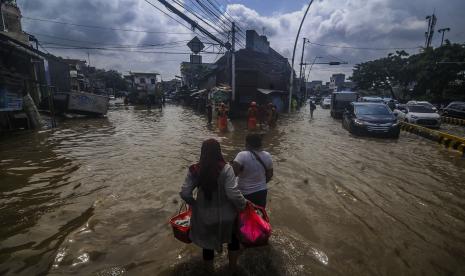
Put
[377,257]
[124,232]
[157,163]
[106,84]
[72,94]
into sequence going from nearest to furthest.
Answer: [377,257], [124,232], [157,163], [72,94], [106,84]

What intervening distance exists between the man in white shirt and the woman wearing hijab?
2.27 ft

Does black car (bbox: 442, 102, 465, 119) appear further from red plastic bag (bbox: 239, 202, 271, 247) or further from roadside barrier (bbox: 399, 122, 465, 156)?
red plastic bag (bbox: 239, 202, 271, 247)

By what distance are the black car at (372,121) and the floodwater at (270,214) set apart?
329 centimetres

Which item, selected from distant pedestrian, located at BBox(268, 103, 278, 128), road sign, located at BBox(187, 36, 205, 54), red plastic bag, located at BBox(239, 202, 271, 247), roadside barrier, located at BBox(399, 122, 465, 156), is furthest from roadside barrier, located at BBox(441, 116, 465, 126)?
red plastic bag, located at BBox(239, 202, 271, 247)

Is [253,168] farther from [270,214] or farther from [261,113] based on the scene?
[261,113]

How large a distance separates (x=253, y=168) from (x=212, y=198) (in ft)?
2.98

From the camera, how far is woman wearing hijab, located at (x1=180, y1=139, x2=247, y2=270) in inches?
112

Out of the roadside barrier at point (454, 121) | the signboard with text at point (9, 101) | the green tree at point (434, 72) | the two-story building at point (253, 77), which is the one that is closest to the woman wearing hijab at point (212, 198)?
the signboard with text at point (9, 101)

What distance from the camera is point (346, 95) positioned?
25.7 metres

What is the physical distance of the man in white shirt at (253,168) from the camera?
12.0ft

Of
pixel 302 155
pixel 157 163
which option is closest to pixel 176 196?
pixel 157 163

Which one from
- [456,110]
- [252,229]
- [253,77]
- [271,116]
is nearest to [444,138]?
[271,116]

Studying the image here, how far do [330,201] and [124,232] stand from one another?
403 cm

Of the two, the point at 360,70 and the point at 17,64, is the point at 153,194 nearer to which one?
the point at 17,64
